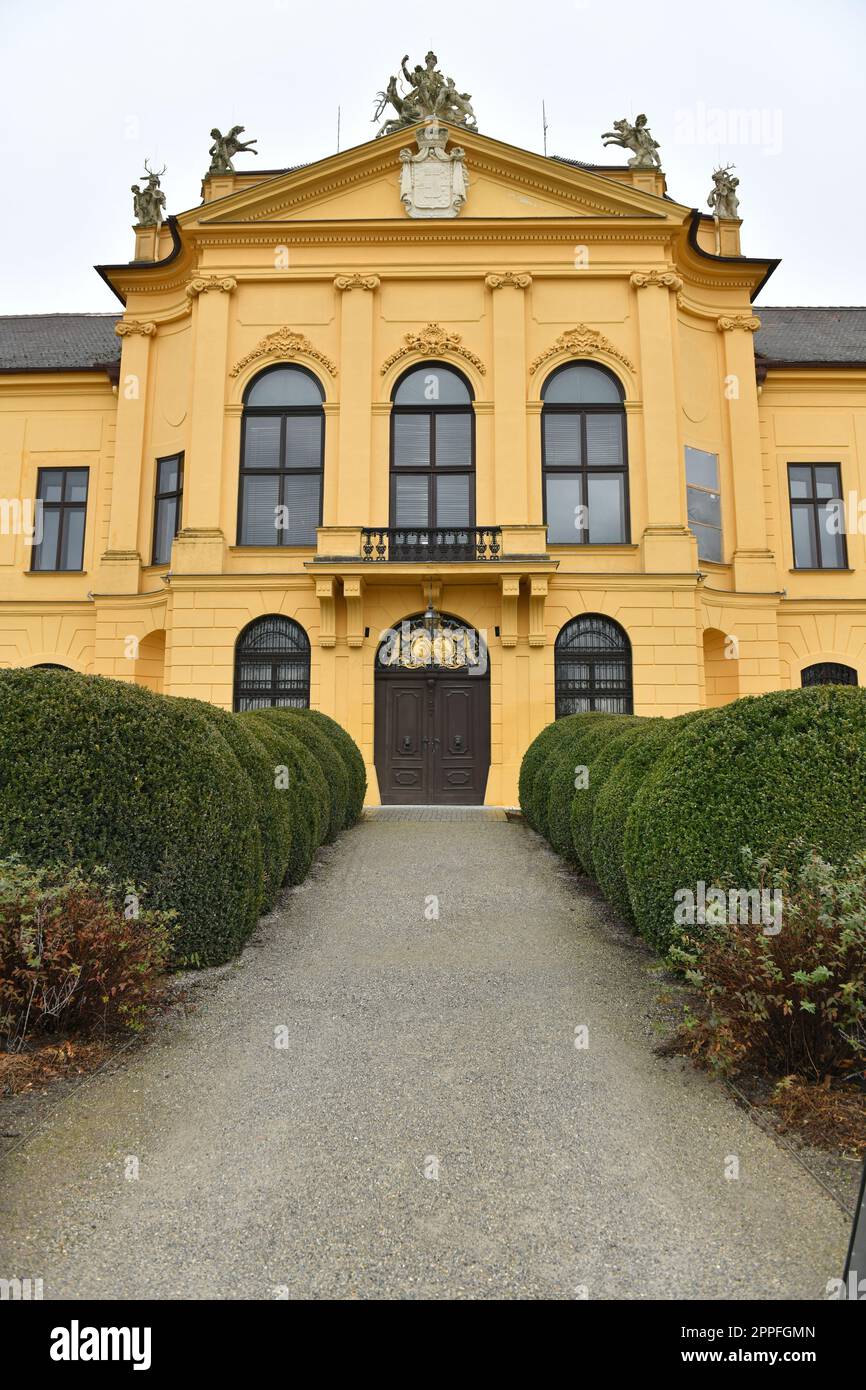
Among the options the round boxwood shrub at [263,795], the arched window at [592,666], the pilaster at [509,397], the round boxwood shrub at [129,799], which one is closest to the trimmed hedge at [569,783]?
the round boxwood shrub at [263,795]

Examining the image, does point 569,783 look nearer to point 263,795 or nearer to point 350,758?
point 263,795

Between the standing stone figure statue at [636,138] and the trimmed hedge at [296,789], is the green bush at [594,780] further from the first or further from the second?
the standing stone figure statue at [636,138]

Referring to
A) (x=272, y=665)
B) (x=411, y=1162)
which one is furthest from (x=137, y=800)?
(x=272, y=665)

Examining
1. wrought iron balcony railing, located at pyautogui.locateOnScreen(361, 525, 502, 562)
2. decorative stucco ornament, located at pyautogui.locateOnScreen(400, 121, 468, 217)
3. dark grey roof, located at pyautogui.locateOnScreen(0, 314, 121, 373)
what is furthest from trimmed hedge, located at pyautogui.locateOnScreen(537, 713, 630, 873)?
dark grey roof, located at pyautogui.locateOnScreen(0, 314, 121, 373)

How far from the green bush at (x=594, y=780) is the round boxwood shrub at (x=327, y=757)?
11.4ft

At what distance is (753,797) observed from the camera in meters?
5.41

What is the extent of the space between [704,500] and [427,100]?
11.6m

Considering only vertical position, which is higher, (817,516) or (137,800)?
(817,516)

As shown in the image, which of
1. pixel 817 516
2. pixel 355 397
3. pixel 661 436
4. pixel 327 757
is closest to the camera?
pixel 327 757

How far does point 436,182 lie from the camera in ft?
63.3

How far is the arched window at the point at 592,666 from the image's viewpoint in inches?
716

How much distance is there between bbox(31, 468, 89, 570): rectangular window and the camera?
21.5 meters
